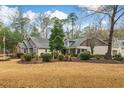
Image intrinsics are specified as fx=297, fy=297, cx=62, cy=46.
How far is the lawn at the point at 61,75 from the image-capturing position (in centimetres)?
495

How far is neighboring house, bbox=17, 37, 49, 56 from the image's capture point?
5.52m

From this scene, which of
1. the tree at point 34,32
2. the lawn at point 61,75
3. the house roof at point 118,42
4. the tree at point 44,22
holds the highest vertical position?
the tree at point 44,22

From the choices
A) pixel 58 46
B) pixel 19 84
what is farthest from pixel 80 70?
pixel 19 84

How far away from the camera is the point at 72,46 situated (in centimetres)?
554

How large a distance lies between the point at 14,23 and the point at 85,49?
1.41 m

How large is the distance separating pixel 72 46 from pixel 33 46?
29.5 inches

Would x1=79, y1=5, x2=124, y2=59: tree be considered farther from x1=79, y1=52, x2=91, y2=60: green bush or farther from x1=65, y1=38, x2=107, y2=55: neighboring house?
x1=79, y1=52, x2=91, y2=60: green bush

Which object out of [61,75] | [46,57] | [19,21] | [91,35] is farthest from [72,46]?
[19,21]

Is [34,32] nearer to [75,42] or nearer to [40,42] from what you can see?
[40,42]

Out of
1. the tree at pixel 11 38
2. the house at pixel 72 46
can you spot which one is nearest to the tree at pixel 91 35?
the house at pixel 72 46

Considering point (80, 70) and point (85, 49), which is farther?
point (85, 49)

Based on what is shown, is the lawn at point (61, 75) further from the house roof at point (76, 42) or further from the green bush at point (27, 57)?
the house roof at point (76, 42)

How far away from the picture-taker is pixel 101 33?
5746 millimetres
